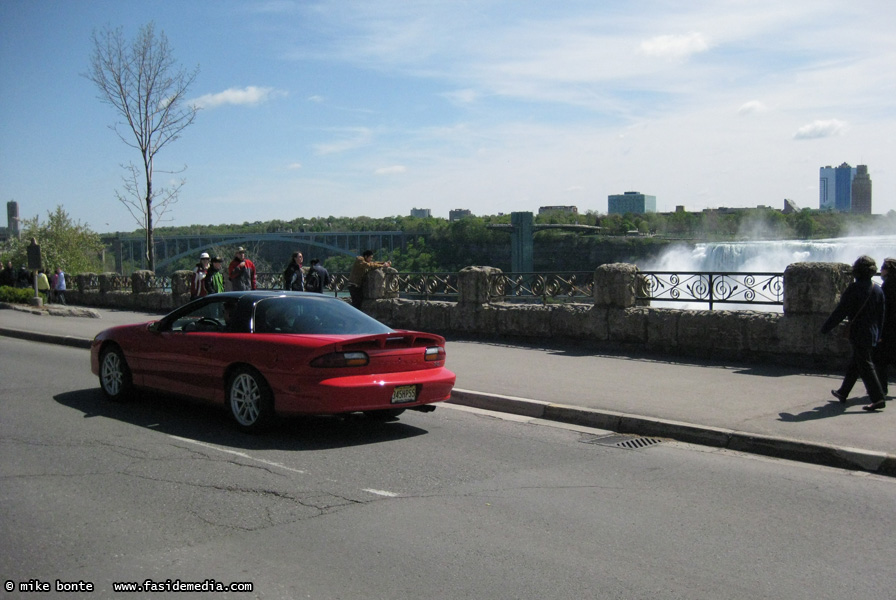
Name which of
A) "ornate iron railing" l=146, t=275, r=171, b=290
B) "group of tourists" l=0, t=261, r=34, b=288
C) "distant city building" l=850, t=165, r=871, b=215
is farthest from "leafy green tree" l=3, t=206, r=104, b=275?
"distant city building" l=850, t=165, r=871, b=215

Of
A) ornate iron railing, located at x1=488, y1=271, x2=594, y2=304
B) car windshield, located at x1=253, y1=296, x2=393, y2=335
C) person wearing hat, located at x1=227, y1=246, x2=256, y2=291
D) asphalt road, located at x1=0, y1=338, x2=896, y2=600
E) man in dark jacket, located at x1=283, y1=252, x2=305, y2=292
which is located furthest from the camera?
man in dark jacket, located at x1=283, y1=252, x2=305, y2=292

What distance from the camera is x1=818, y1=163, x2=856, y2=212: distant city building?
111 metres

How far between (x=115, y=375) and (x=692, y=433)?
6.36 m

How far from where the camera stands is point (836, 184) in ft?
407

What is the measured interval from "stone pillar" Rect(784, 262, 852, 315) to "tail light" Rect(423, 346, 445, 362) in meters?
5.49

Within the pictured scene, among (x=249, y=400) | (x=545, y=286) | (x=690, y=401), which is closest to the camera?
(x=249, y=400)

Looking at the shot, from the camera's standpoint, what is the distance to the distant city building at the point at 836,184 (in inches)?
4369

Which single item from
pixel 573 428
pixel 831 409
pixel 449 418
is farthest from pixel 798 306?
pixel 449 418

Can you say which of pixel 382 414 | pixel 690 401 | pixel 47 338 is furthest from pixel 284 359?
pixel 47 338

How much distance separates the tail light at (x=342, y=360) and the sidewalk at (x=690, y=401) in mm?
2380

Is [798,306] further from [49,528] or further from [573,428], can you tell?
[49,528]

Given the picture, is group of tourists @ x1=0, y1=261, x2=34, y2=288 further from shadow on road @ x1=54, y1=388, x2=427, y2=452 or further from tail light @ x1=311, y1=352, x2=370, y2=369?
tail light @ x1=311, y1=352, x2=370, y2=369

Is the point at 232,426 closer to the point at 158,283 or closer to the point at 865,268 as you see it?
the point at 865,268

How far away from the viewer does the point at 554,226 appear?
1799 inches
